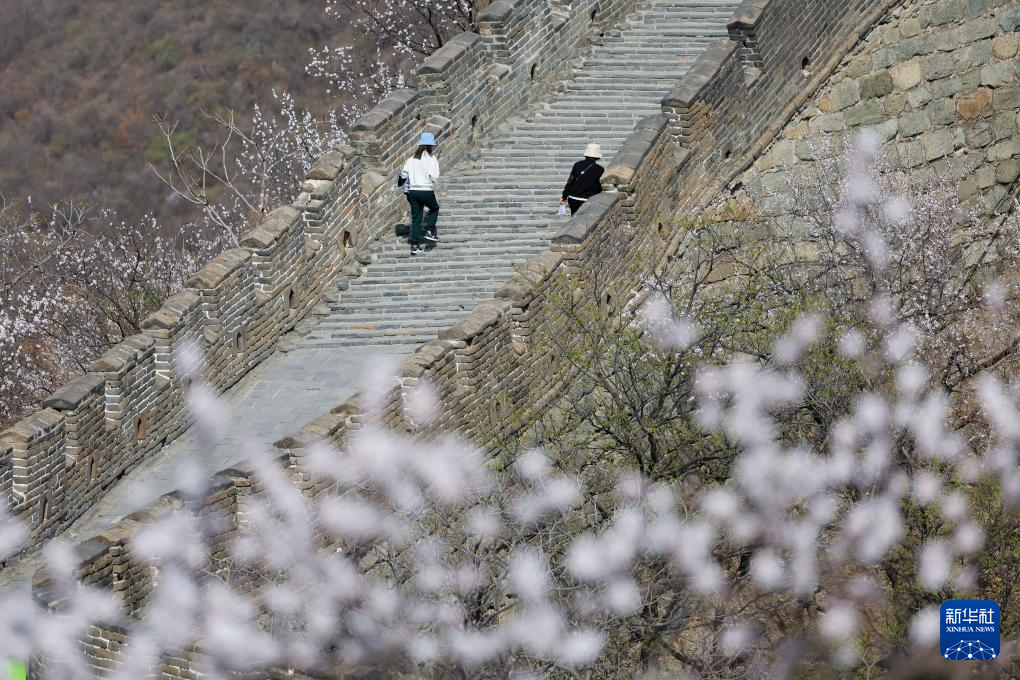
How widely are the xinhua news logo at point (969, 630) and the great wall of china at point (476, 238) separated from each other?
4.02 metres

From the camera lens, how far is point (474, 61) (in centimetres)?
1967

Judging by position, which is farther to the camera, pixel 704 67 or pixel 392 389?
pixel 704 67

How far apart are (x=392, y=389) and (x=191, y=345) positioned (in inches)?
83.4

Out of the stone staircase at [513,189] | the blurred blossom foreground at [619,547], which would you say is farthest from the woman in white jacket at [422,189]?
the blurred blossom foreground at [619,547]

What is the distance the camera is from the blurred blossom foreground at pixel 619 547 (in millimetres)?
13406

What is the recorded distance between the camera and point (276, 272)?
17.6 meters

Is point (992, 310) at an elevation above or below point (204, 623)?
above

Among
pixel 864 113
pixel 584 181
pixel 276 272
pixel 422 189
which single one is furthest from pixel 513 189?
pixel 864 113

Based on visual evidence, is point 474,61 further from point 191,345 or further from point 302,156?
point 302,156

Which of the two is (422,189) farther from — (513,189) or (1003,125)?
(1003,125)

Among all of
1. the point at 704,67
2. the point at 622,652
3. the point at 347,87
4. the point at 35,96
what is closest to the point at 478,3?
the point at 347,87

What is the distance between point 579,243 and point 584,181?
121cm

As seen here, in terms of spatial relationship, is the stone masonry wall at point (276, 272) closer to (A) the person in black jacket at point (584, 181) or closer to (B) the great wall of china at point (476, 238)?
(B) the great wall of china at point (476, 238)

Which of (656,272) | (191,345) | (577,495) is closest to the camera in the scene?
(577,495)
